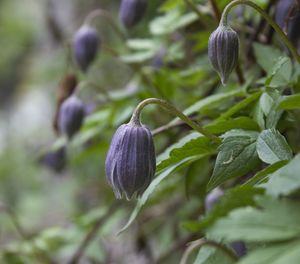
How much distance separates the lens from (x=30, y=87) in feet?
20.9

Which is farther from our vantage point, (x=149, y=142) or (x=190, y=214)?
(x=190, y=214)

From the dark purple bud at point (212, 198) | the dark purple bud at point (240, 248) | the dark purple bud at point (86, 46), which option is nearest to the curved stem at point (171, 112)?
the dark purple bud at point (240, 248)

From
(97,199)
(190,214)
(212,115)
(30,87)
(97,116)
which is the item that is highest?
(212,115)

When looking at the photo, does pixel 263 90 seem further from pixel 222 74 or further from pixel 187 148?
pixel 187 148

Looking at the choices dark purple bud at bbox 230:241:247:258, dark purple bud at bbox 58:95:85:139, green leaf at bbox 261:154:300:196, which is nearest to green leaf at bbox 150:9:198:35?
dark purple bud at bbox 58:95:85:139

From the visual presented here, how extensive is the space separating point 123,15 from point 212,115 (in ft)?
1.53

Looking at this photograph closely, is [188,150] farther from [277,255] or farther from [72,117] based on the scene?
[72,117]

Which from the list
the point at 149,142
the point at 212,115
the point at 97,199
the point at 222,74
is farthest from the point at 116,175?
the point at 97,199

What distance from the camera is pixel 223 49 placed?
106 centimetres

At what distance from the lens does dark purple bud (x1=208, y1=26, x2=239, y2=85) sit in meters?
1.06

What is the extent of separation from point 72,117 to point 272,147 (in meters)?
0.81

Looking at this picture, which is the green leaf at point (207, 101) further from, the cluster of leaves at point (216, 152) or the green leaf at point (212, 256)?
the green leaf at point (212, 256)

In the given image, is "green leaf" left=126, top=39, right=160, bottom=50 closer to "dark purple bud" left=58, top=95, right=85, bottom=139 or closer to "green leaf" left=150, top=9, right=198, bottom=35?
"green leaf" left=150, top=9, right=198, bottom=35

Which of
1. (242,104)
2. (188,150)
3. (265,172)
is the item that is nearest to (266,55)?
(242,104)
